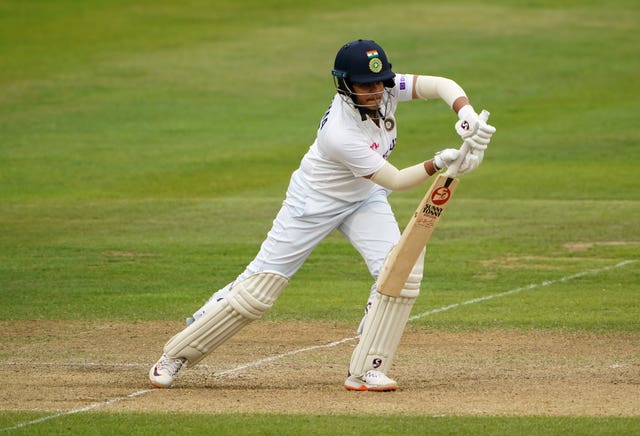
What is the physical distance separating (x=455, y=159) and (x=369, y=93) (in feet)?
2.46

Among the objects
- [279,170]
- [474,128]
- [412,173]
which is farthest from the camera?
[279,170]

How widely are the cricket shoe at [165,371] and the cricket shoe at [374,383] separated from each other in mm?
1067

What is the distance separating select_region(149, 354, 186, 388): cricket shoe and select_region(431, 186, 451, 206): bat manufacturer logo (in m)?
1.80

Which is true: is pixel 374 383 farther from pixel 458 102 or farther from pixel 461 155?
pixel 458 102

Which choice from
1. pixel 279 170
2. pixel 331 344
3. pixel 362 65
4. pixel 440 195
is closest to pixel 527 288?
pixel 331 344

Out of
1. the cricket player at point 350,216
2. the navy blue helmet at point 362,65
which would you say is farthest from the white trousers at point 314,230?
the navy blue helmet at point 362,65

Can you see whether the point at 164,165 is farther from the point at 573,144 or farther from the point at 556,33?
the point at 556,33

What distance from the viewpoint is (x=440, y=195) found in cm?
737

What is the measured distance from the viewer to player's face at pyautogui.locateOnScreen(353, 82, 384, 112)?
749 cm

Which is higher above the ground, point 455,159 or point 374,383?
point 455,159

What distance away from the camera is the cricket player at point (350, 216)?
24.5ft

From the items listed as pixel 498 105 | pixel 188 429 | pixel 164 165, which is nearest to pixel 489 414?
pixel 188 429

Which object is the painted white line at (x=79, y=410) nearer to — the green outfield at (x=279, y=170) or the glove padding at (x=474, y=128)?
the green outfield at (x=279, y=170)

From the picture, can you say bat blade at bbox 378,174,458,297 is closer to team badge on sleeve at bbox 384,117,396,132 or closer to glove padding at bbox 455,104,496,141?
glove padding at bbox 455,104,496,141
